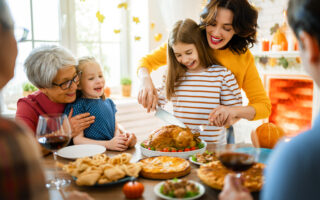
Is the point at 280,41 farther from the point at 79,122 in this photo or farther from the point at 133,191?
the point at 133,191

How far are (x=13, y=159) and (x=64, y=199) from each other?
55 cm

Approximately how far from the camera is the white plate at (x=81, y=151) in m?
1.43

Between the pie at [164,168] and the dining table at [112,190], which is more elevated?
the pie at [164,168]

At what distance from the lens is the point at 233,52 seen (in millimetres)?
1889

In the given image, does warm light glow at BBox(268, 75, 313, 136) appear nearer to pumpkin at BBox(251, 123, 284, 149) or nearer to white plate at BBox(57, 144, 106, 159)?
pumpkin at BBox(251, 123, 284, 149)

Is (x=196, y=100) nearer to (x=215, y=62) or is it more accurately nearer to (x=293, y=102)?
(x=215, y=62)

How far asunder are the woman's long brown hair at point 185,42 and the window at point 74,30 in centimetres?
219

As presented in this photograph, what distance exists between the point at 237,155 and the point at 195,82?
105 centimetres

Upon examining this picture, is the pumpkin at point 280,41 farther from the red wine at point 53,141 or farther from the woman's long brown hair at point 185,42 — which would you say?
the red wine at point 53,141

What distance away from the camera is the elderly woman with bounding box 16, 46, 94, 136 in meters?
1.67

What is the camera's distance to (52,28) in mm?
3627

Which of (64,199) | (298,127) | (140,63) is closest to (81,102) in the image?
(140,63)

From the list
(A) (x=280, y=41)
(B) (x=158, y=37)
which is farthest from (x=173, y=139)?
(A) (x=280, y=41)

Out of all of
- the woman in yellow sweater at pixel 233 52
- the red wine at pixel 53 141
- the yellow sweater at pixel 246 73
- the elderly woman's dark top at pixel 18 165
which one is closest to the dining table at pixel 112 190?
the red wine at pixel 53 141
